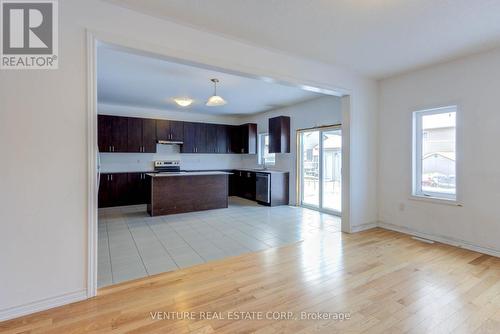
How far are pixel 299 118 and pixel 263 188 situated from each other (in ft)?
6.74

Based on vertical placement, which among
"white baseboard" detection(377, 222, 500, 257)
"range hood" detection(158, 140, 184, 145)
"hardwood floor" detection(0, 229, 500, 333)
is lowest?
"hardwood floor" detection(0, 229, 500, 333)

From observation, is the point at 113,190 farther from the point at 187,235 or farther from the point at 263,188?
the point at 263,188

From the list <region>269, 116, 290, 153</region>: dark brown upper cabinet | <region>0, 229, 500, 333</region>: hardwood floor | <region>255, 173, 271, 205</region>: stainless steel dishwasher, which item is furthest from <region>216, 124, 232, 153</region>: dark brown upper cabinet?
<region>0, 229, 500, 333</region>: hardwood floor

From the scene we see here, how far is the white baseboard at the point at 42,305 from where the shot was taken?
1.90m

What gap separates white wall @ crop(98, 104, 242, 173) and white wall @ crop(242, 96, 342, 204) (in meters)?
1.13

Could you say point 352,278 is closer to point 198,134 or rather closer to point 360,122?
point 360,122

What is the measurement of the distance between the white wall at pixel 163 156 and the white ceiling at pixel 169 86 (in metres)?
0.36

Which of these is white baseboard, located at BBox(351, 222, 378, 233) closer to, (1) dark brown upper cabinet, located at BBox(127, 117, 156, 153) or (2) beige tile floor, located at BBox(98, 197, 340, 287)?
(2) beige tile floor, located at BBox(98, 197, 340, 287)

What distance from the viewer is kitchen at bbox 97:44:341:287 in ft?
11.4

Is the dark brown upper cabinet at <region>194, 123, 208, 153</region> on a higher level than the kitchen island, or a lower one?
higher

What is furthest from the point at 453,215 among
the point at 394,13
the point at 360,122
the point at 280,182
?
the point at 280,182

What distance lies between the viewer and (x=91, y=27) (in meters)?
2.15

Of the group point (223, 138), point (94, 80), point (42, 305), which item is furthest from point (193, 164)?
point (42, 305)

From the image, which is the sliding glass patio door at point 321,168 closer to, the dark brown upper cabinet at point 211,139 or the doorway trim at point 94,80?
the dark brown upper cabinet at point 211,139
